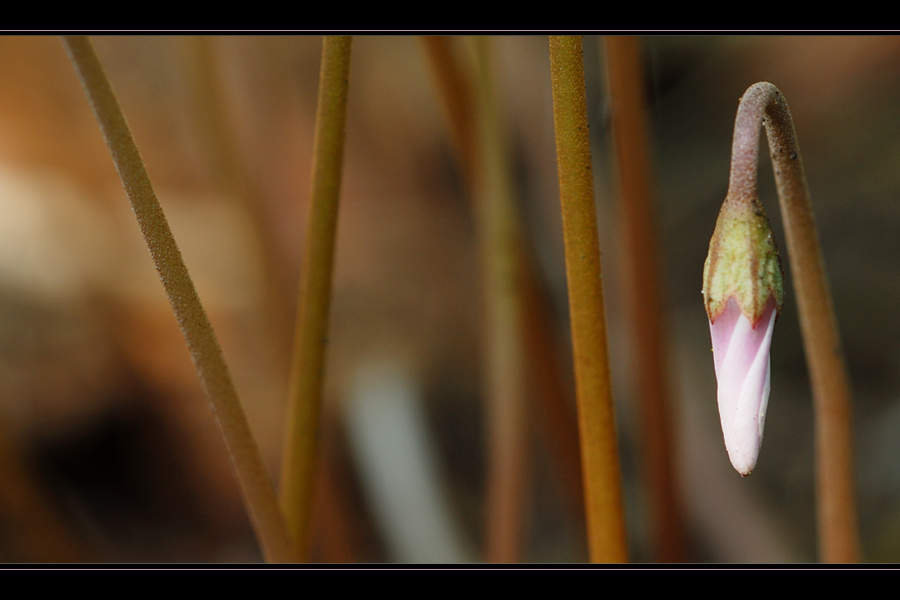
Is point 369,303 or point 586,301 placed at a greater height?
point 369,303

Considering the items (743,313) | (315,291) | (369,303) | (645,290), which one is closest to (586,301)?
(743,313)

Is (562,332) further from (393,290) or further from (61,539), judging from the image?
(61,539)

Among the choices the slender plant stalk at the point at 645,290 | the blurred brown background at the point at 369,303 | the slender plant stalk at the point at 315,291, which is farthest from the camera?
the blurred brown background at the point at 369,303

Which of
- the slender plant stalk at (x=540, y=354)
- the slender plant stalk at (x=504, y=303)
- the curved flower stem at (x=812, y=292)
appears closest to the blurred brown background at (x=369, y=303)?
the slender plant stalk at (x=540, y=354)

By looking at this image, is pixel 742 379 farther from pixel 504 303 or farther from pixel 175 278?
pixel 504 303

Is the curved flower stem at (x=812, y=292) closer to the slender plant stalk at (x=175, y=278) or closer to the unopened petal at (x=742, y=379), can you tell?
the unopened petal at (x=742, y=379)

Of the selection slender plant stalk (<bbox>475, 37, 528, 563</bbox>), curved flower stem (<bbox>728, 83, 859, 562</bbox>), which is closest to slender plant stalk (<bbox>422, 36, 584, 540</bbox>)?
slender plant stalk (<bbox>475, 37, 528, 563</bbox>)

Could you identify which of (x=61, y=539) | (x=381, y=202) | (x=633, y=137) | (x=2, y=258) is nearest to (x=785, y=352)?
(x=633, y=137)
